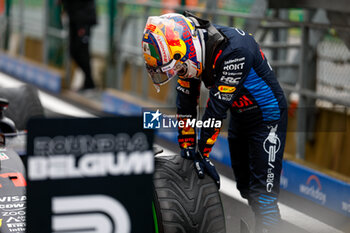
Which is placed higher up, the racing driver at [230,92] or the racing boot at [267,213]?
the racing driver at [230,92]

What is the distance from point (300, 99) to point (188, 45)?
336 cm

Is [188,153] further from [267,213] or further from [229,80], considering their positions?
[267,213]

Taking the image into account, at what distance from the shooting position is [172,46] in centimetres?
368

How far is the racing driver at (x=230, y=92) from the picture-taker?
3729mm

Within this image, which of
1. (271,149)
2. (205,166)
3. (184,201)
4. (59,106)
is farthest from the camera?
(59,106)

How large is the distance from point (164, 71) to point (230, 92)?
40 centimetres

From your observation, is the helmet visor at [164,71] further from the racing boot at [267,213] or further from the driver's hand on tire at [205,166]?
the racing boot at [267,213]

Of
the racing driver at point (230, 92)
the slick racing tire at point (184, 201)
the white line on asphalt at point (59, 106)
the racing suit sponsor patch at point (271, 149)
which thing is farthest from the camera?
the white line on asphalt at point (59, 106)

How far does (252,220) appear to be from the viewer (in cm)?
509

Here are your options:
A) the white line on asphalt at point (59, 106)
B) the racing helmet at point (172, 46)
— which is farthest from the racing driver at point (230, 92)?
the white line on asphalt at point (59, 106)

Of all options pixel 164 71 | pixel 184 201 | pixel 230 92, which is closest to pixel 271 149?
pixel 230 92

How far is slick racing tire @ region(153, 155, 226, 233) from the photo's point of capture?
3602mm

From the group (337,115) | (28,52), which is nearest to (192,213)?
(337,115)

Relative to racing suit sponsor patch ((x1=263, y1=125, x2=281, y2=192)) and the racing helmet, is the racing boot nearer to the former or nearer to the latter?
racing suit sponsor patch ((x1=263, y1=125, x2=281, y2=192))
